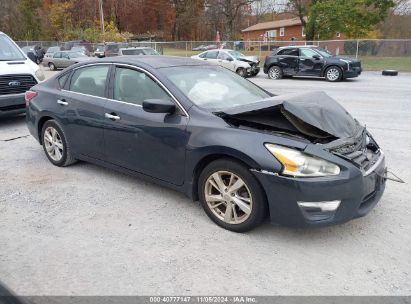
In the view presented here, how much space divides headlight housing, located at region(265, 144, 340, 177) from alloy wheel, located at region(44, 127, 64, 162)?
10.8 feet

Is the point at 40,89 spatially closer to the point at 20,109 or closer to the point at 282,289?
the point at 20,109

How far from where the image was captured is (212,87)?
4391 mm

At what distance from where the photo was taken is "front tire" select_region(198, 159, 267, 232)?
3422 millimetres

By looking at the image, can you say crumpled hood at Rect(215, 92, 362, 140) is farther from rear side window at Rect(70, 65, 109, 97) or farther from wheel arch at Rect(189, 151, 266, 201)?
rear side window at Rect(70, 65, 109, 97)

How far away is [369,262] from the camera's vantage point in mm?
3188

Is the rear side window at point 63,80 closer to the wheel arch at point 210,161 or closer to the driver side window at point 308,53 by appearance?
the wheel arch at point 210,161

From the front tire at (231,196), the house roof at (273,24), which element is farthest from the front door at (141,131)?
the house roof at (273,24)

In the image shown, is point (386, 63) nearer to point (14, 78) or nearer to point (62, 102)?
point (14, 78)

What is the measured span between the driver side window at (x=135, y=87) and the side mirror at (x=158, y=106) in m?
0.17

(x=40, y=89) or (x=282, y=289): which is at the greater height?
(x=40, y=89)

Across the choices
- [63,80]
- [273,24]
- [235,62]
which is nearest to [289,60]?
[235,62]

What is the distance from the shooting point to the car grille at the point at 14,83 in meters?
7.84

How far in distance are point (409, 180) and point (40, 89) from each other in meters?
5.04

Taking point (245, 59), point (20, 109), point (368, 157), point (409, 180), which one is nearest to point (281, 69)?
point (245, 59)
